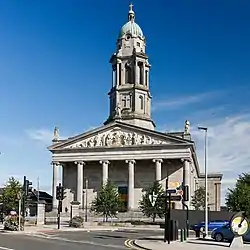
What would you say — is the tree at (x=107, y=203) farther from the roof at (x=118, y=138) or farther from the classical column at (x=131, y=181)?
the roof at (x=118, y=138)

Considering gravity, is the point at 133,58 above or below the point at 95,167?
above

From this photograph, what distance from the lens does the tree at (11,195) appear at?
7900 cm

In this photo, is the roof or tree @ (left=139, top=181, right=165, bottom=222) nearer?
tree @ (left=139, top=181, right=165, bottom=222)

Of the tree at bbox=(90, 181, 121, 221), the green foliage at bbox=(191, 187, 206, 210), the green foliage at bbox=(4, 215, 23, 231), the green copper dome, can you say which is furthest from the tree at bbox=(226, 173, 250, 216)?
the green foliage at bbox=(4, 215, 23, 231)

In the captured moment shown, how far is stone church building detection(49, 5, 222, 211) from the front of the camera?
94562 millimetres

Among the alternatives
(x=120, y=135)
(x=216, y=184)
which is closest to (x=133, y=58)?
(x=120, y=135)

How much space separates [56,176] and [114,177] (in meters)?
11.3

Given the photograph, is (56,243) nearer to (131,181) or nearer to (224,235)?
(224,235)

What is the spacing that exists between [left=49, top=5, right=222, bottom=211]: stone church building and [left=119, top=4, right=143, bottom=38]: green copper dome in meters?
0.23

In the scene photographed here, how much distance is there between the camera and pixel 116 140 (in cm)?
9731

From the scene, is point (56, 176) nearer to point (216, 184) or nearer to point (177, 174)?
point (177, 174)

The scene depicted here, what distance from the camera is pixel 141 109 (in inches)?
4222

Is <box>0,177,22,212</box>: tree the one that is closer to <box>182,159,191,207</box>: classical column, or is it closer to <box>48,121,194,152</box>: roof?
<box>48,121,194,152</box>: roof

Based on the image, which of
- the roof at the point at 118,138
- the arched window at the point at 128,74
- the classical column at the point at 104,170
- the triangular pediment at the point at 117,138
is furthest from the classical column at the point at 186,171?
the arched window at the point at 128,74
